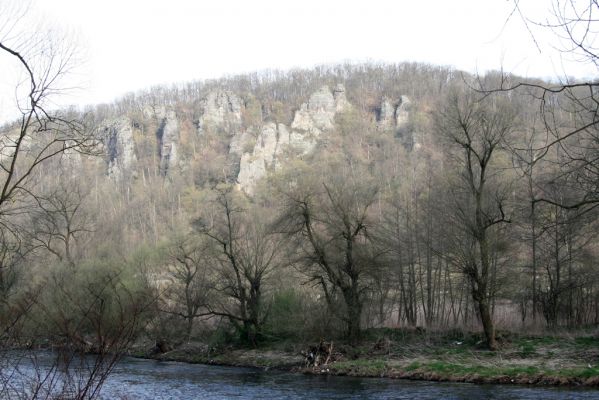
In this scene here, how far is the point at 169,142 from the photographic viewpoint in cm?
15288

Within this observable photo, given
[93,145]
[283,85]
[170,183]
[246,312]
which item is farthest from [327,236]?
[283,85]

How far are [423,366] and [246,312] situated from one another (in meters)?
14.4

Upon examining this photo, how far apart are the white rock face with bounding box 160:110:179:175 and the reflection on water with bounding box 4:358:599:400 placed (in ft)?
386

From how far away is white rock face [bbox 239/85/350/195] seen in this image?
138 metres

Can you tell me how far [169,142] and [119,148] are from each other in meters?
12.7

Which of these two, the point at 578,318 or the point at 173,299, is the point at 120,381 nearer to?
the point at 173,299

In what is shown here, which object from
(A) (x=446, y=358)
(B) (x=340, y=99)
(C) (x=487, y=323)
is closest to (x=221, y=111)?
(B) (x=340, y=99)

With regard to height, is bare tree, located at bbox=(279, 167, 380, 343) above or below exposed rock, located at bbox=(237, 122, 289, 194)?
below

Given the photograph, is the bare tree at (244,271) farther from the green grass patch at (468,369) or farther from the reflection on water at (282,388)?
the green grass patch at (468,369)

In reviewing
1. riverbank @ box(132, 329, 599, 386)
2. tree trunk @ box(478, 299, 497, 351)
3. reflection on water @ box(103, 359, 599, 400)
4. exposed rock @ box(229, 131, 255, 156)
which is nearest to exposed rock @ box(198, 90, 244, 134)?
exposed rock @ box(229, 131, 255, 156)

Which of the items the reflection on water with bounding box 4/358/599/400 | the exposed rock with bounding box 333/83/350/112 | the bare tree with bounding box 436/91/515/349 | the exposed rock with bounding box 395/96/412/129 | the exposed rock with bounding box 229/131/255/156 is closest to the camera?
the reflection on water with bounding box 4/358/599/400

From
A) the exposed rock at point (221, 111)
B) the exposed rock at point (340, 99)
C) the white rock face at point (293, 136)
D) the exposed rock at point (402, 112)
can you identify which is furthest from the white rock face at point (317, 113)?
the exposed rock at point (402, 112)

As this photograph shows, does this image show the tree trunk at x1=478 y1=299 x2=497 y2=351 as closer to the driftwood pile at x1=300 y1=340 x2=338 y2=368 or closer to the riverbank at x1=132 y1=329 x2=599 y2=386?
the riverbank at x1=132 y1=329 x2=599 y2=386

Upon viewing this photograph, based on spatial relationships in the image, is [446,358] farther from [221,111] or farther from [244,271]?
[221,111]
